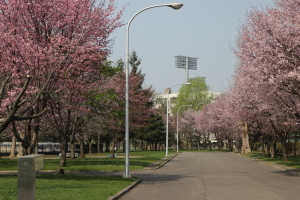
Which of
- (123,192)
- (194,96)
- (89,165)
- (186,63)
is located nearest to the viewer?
(123,192)

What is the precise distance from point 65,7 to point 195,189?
10.1m

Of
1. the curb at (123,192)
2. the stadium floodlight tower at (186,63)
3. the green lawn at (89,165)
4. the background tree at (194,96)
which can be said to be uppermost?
the stadium floodlight tower at (186,63)

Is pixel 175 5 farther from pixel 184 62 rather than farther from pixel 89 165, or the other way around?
pixel 184 62

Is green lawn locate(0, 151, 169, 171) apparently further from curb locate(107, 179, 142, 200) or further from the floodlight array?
the floodlight array

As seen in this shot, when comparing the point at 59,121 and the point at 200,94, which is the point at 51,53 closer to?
the point at 59,121

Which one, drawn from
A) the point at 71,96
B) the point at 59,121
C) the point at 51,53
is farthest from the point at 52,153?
the point at 51,53

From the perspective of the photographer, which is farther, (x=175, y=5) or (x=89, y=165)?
(x=89, y=165)

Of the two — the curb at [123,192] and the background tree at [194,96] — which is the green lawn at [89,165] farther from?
the background tree at [194,96]

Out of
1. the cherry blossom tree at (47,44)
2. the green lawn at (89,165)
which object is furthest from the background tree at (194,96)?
the cherry blossom tree at (47,44)

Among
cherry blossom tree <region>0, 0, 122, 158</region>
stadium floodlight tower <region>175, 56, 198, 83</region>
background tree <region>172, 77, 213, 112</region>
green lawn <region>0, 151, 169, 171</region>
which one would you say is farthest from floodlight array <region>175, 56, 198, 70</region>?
cherry blossom tree <region>0, 0, 122, 158</region>

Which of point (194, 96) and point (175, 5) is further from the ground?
point (194, 96)

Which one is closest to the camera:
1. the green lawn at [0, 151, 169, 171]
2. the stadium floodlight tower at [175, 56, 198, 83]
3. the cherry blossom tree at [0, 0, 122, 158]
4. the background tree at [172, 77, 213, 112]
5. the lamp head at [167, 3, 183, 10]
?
the cherry blossom tree at [0, 0, 122, 158]

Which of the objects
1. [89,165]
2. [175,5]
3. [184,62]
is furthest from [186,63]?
[175,5]

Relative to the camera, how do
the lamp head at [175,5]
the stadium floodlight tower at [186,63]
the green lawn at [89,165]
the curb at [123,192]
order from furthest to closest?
1. the stadium floodlight tower at [186,63]
2. the green lawn at [89,165]
3. the lamp head at [175,5]
4. the curb at [123,192]
